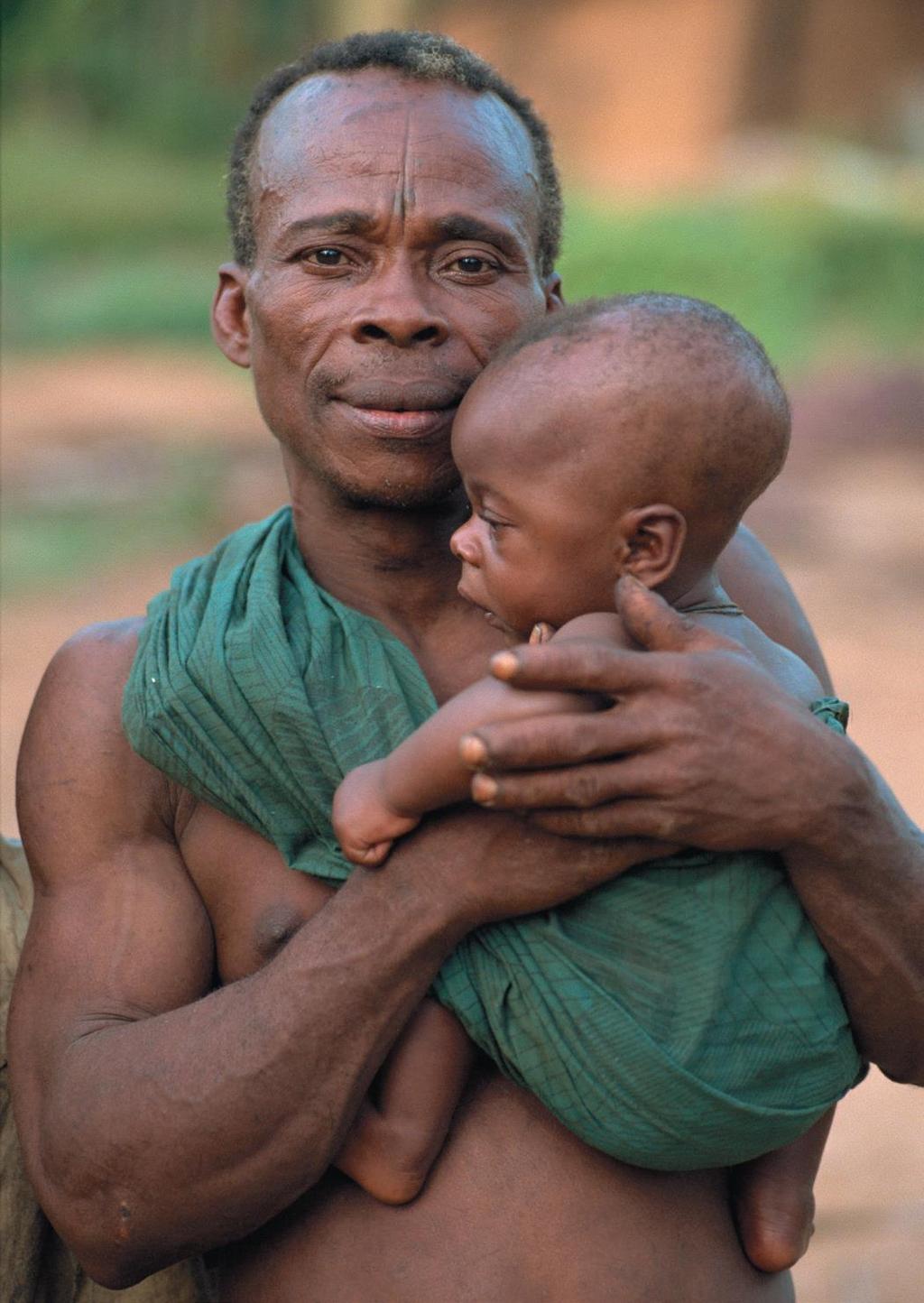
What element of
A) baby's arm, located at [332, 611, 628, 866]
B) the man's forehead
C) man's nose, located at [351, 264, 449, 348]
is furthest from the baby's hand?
the man's forehead

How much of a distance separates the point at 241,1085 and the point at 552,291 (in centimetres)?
124

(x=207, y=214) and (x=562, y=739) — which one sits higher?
(x=562, y=739)

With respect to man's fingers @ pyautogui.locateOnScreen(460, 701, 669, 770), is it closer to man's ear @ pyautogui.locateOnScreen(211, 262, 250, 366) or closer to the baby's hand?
the baby's hand

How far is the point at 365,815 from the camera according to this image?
2.10m

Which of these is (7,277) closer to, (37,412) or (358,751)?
(37,412)

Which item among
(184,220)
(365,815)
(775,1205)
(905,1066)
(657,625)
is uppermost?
(657,625)

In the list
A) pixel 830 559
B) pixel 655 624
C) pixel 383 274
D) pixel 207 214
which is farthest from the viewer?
pixel 207 214

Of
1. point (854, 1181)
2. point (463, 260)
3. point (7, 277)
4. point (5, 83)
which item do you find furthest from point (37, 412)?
point (463, 260)

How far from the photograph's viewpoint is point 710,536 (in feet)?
7.25

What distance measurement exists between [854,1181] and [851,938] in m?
2.75

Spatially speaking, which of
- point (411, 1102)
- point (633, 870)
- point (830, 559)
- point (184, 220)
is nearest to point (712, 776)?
point (633, 870)

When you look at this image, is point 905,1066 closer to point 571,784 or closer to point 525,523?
point 571,784

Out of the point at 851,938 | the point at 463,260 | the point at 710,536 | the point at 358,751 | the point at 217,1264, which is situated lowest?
the point at 217,1264

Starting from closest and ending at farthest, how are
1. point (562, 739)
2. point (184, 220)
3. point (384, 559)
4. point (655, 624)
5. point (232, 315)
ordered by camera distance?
point (562, 739) → point (655, 624) → point (384, 559) → point (232, 315) → point (184, 220)
